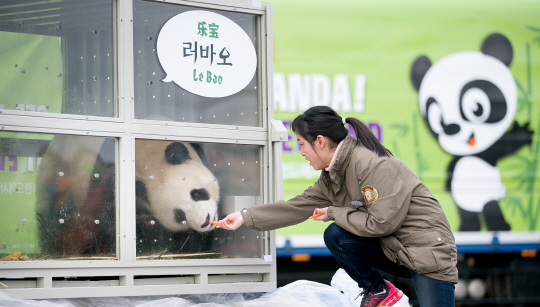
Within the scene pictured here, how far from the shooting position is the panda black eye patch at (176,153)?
3062mm

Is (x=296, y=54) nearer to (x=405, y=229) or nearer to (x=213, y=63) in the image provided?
(x=213, y=63)

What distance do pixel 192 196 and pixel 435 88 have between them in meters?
3.36

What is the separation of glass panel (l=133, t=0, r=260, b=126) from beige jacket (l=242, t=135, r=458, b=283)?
802mm

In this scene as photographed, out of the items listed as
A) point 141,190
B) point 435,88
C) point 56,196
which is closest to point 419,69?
point 435,88

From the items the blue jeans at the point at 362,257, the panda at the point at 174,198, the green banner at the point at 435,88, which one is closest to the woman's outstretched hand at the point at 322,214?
the blue jeans at the point at 362,257

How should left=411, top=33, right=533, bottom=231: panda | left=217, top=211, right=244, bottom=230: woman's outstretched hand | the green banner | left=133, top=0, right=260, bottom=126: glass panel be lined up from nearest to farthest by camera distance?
left=217, top=211, right=244, bottom=230: woman's outstretched hand < left=133, top=0, right=260, bottom=126: glass panel < the green banner < left=411, top=33, right=533, bottom=231: panda

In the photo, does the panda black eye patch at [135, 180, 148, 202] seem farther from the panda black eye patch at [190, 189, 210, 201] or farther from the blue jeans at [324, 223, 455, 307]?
the blue jeans at [324, 223, 455, 307]

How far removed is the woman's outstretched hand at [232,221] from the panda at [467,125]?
3.24 m

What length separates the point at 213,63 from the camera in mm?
3209

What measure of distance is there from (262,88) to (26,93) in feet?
4.15

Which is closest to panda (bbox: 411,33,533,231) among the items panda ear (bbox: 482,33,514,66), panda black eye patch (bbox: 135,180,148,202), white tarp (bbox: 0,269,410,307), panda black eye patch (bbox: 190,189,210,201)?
panda ear (bbox: 482,33,514,66)

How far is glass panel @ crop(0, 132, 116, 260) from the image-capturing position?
2701 mm

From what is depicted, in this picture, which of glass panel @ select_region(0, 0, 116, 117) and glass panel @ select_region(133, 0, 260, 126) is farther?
glass panel @ select_region(133, 0, 260, 126)

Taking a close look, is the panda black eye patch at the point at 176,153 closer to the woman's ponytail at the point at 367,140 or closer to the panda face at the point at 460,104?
the woman's ponytail at the point at 367,140
